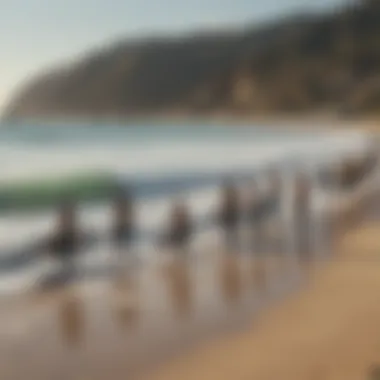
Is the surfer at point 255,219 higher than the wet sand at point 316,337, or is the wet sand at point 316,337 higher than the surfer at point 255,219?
the surfer at point 255,219

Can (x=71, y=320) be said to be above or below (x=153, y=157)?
below

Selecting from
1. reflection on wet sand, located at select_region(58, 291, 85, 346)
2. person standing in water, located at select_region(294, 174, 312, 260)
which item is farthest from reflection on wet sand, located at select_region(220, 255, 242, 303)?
reflection on wet sand, located at select_region(58, 291, 85, 346)

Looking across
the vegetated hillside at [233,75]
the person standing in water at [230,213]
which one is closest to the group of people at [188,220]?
the person standing in water at [230,213]

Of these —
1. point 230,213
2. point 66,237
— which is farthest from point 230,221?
point 66,237

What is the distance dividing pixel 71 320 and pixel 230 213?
0.94 feet

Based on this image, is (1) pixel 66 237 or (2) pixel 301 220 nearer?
(1) pixel 66 237

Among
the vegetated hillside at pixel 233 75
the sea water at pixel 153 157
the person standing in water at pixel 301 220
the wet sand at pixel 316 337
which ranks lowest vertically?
the wet sand at pixel 316 337

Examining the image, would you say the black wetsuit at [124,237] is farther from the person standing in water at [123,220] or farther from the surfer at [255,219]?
the surfer at [255,219]

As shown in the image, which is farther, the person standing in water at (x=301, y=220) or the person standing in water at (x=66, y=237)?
the person standing in water at (x=301, y=220)

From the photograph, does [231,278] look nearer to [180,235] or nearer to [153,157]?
[180,235]

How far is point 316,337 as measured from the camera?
102cm

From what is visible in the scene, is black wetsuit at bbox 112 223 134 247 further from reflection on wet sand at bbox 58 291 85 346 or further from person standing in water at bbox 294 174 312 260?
person standing in water at bbox 294 174 312 260

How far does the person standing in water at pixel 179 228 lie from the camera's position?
3.41 feet

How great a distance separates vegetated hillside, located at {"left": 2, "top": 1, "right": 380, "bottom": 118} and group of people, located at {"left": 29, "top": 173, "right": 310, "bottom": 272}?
0.41 feet
